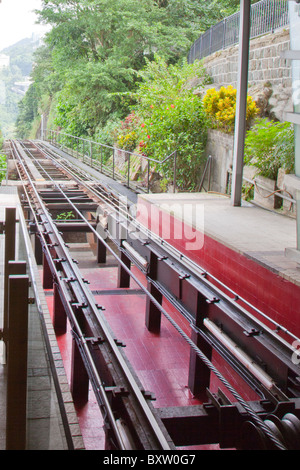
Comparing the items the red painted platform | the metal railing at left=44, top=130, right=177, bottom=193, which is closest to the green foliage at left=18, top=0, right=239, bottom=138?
the metal railing at left=44, top=130, right=177, bottom=193

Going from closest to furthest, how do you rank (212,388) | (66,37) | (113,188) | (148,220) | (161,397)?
(161,397) < (212,388) < (148,220) < (113,188) < (66,37)

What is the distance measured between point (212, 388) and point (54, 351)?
1676 millimetres

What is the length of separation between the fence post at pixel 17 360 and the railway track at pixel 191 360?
643 millimetres

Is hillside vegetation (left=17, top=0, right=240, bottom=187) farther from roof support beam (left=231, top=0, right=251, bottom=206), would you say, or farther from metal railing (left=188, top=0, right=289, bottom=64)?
roof support beam (left=231, top=0, right=251, bottom=206)

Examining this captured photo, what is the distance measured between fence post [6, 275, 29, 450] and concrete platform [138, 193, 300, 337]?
2.55 metres

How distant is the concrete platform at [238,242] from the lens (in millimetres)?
4379

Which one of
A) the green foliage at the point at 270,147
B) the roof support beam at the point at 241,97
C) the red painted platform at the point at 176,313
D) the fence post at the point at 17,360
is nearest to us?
the fence post at the point at 17,360

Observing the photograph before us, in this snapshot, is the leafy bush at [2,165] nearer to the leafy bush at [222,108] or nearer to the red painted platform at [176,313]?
the leafy bush at [222,108]

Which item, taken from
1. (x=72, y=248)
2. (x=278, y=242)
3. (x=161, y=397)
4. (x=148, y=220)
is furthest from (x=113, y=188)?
(x=161, y=397)

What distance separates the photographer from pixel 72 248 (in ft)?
35.6

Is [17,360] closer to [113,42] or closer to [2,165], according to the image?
[2,165]

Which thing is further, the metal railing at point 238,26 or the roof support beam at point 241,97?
the metal railing at point 238,26

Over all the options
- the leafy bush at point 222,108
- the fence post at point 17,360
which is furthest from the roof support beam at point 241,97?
the fence post at point 17,360

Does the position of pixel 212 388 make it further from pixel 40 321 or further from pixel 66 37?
pixel 66 37
